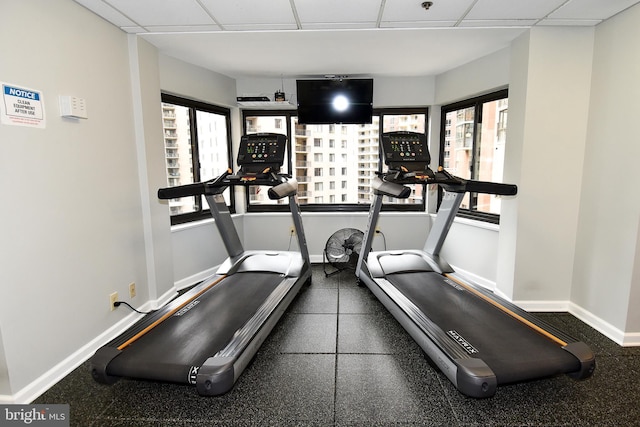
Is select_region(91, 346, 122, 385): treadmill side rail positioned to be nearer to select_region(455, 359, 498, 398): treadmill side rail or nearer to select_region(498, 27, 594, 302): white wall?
select_region(455, 359, 498, 398): treadmill side rail

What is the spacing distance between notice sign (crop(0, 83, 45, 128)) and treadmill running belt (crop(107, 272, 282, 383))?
1.46 m

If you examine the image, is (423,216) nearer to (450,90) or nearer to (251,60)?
(450,90)

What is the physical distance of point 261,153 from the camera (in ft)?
10.5

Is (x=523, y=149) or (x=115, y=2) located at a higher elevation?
(x=115, y=2)

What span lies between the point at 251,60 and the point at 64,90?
1.89 m

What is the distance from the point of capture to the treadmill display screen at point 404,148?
308 cm

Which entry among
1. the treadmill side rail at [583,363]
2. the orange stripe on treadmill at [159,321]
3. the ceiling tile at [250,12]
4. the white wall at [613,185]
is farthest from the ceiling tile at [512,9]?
the orange stripe on treadmill at [159,321]

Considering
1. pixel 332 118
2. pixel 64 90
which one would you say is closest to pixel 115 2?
pixel 64 90

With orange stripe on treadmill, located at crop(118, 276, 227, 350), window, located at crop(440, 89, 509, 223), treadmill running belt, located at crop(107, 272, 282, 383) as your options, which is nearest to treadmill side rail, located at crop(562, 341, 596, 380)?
window, located at crop(440, 89, 509, 223)

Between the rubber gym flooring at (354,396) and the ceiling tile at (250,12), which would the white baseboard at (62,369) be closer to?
the rubber gym flooring at (354,396)

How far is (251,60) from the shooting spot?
11.9 ft

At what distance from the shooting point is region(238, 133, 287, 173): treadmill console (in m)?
3.17

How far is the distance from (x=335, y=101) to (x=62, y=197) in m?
3.09

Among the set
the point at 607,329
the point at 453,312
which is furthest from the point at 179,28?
the point at 607,329
